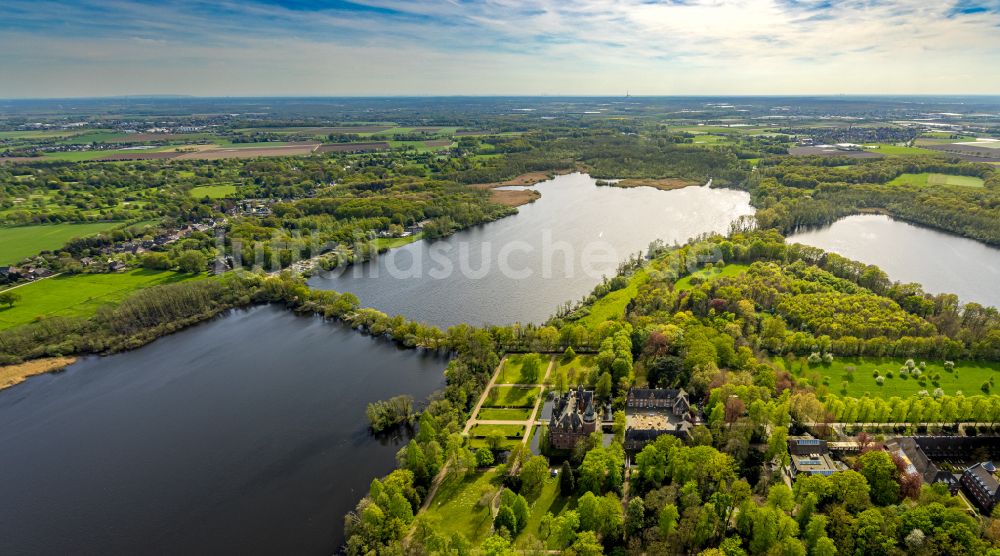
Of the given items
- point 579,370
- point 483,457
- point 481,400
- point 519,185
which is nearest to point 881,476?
point 579,370

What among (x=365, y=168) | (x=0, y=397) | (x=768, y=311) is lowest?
(x=0, y=397)

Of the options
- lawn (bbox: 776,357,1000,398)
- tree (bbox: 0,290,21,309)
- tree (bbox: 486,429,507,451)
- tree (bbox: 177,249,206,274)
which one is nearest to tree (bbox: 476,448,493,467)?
tree (bbox: 486,429,507,451)

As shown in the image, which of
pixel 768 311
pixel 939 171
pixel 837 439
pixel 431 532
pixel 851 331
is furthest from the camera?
pixel 939 171

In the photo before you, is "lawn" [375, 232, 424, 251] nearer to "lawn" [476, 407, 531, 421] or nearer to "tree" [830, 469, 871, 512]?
"lawn" [476, 407, 531, 421]

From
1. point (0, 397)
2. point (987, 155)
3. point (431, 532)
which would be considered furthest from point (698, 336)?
point (987, 155)

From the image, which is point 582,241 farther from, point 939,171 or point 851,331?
point 939,171

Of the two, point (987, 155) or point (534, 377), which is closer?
point (534, 377)

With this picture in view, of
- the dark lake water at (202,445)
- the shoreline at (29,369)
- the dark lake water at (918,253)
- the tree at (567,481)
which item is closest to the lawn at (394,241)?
the dark lake water at (202,445)
